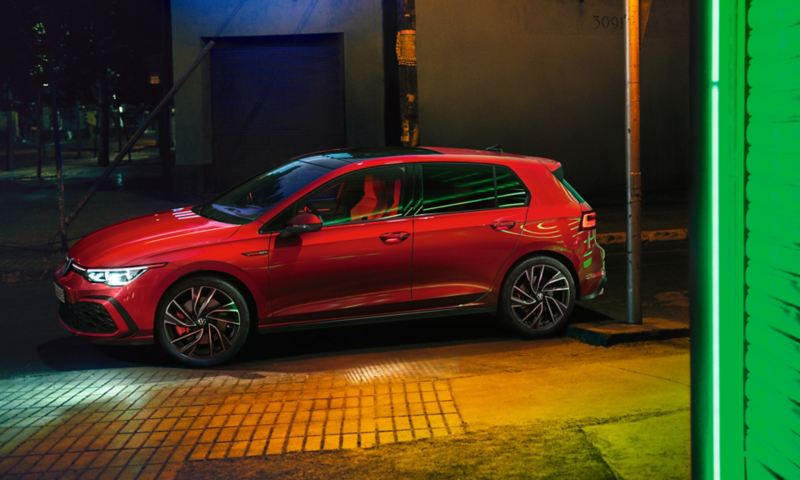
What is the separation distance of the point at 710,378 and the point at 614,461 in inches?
97.3

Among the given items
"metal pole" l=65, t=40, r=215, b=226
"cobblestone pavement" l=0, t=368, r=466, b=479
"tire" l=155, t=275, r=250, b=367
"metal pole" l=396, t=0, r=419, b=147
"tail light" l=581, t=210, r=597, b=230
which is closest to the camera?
"cobblestone pavement" l=0, t=368, r=466, b=479

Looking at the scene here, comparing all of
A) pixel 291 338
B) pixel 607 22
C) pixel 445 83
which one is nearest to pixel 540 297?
pixel 291 338

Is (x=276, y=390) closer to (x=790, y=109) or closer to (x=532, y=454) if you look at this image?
(x=532, y=454)

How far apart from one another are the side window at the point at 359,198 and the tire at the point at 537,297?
1156 mm

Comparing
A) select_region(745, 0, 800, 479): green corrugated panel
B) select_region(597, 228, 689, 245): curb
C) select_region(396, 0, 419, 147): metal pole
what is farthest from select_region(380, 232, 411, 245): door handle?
select_region(597, 228, 689, 245): curb

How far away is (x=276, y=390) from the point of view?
6887 mm

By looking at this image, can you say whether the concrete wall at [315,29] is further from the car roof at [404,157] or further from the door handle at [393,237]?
the door handle at [393,237]

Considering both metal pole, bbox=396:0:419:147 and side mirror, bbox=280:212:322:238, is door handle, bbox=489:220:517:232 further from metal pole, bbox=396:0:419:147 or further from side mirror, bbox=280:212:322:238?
metal pole, bbox=396:0:419:147

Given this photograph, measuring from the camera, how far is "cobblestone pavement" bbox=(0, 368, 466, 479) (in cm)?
532

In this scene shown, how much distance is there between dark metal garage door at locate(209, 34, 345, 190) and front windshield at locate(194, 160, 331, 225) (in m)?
10.7

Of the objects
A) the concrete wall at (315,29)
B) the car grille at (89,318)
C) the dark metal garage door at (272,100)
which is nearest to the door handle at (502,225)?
the car grille at (89,318)

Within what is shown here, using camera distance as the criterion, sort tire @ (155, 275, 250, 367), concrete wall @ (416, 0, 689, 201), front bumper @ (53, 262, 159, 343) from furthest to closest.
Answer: concrete wall @ (416, 0, 689, 201) → tire @ (155, 275, 250, 367) → front bumper @ (53, 262, 159, 343)

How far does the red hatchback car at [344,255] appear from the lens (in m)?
7.70

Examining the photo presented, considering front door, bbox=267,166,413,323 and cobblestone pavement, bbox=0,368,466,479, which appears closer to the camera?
cobblestone pavement, bbox=0,368,466,479
